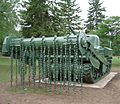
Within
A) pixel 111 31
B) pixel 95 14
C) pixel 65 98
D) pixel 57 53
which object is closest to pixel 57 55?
pixel 57 53

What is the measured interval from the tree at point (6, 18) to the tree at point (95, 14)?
88.7 ft

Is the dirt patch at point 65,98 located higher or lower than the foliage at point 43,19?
lower

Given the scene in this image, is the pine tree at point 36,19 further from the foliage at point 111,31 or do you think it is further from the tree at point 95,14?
the tree at point 95,14

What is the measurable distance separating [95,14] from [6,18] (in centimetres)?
3000

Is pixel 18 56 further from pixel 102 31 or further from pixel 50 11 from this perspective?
pixel 102 31

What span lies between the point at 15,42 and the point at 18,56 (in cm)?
70

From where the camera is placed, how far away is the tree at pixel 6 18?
2078 cm

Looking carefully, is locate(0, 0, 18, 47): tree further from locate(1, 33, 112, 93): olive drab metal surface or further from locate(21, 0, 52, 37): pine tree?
locate(1, 33, 112, 93): olive drab metal surface

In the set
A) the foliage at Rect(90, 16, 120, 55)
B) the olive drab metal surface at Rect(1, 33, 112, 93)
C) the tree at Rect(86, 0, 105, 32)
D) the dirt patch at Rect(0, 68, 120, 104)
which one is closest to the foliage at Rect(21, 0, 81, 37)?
the foliage at Rect(90, 16, 120, 55)

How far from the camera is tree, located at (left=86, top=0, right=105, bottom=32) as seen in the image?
4811 centimetres

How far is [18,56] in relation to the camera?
10773mm

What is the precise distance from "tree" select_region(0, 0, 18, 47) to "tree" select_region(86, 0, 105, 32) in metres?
27.0

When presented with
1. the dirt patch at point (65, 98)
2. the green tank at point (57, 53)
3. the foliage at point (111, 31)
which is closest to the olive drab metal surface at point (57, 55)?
the green tank at point (57, 53)

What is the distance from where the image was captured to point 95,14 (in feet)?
161
